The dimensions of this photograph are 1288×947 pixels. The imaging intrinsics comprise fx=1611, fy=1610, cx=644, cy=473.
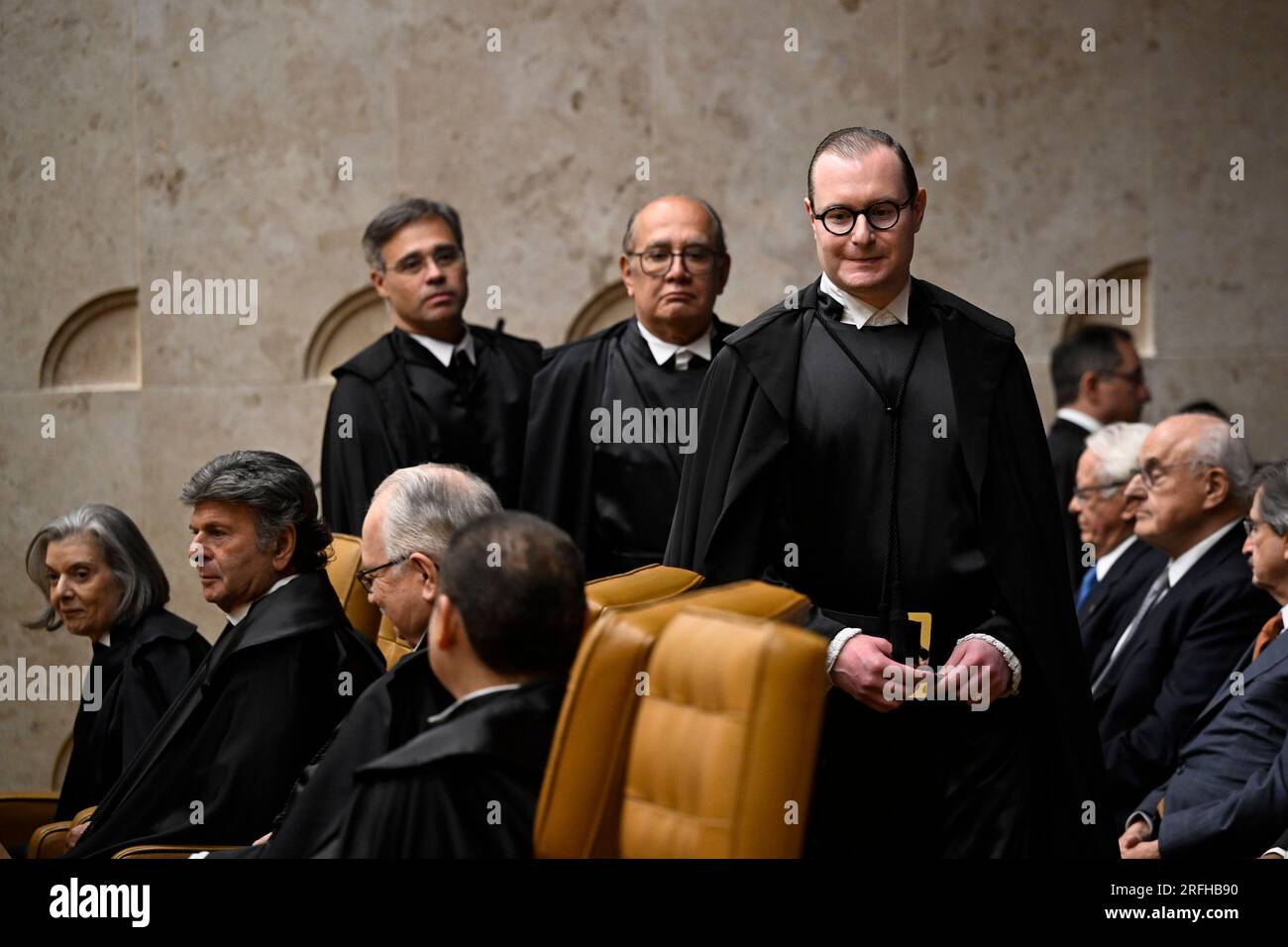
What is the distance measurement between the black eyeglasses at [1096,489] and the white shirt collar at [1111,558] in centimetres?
18

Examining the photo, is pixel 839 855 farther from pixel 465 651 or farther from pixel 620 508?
pixel 620 508

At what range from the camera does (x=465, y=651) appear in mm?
2631

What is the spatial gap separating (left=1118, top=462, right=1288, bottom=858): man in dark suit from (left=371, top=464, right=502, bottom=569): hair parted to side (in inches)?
71.5

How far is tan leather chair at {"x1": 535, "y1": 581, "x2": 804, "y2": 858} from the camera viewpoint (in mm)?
2443

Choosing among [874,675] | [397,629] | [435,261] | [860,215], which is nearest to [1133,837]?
[874,675]

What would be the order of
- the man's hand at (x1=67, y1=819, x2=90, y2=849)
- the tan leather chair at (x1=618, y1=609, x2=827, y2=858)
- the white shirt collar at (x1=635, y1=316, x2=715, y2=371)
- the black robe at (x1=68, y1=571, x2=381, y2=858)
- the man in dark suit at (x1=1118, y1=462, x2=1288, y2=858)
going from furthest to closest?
the white shirt collar at (x1=635, y1=316, x2=715, y2=371)
the man's hand at (x1=67, y1=819, x2=90, y2=849)
the man in dark suit at (x1=1118, y1=462, x2=1288, y2=858)
the black robe at (x1=68, y1=571, x2=381, y2=858)
the tan leather chair at (x1=618, y1=609, x2=827, y2=858)

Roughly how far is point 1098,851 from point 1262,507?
1.19m

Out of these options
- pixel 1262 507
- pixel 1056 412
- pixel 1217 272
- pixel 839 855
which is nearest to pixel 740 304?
pixel 1056 412

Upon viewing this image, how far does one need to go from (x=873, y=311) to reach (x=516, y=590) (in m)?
1.16

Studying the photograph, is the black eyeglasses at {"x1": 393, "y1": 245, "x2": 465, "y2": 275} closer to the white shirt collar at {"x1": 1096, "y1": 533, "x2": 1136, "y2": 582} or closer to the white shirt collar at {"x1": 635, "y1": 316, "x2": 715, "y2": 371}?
the white shirt collar at {"x1": 635, "y1": 316, "x2": 715, "y2": 371}

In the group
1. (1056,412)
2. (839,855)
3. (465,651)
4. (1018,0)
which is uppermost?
(1018,0)

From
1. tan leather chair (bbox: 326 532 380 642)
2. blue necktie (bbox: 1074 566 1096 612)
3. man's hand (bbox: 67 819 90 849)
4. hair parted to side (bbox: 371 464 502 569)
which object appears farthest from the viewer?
blue necktie (bbox: 1074 566 1096 612)

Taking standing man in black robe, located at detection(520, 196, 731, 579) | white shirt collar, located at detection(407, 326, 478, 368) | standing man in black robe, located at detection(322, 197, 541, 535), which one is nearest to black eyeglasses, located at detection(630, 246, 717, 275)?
standing man in black robe, located at detection(520, 196, 731, 579)

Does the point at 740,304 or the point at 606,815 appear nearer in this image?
the point at 606,815
